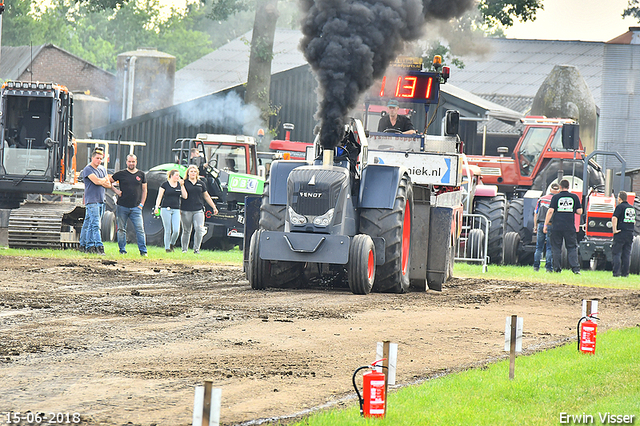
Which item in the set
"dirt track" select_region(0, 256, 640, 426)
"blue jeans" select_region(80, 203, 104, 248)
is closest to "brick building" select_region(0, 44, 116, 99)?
"blue jeans" select_region(80, 203, 104, 248)

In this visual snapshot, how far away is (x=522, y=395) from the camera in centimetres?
743

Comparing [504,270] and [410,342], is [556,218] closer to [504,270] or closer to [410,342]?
[504,270]

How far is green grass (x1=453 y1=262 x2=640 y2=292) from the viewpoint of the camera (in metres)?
18.7

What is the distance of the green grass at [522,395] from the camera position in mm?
6535

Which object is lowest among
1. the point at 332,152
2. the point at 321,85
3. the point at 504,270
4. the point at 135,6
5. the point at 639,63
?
the point at 504,270

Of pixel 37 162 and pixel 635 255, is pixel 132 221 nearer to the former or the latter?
pixel 37 162

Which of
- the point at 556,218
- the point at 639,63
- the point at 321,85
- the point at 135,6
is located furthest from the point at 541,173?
the point at 135,6

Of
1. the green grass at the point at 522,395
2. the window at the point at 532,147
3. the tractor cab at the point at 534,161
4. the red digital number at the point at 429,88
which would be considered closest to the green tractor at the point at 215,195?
the tractor cab at the point at 534,161

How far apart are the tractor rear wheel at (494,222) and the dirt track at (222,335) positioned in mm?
6290

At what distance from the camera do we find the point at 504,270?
21047 mm

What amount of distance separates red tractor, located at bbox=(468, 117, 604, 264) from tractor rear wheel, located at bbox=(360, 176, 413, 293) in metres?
8.76

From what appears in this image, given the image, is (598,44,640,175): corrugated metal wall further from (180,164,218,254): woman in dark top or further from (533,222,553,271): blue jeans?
(180,164,218,254): woman in dark top

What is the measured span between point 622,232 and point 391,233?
8.97 meters

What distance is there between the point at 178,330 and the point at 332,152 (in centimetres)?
484
